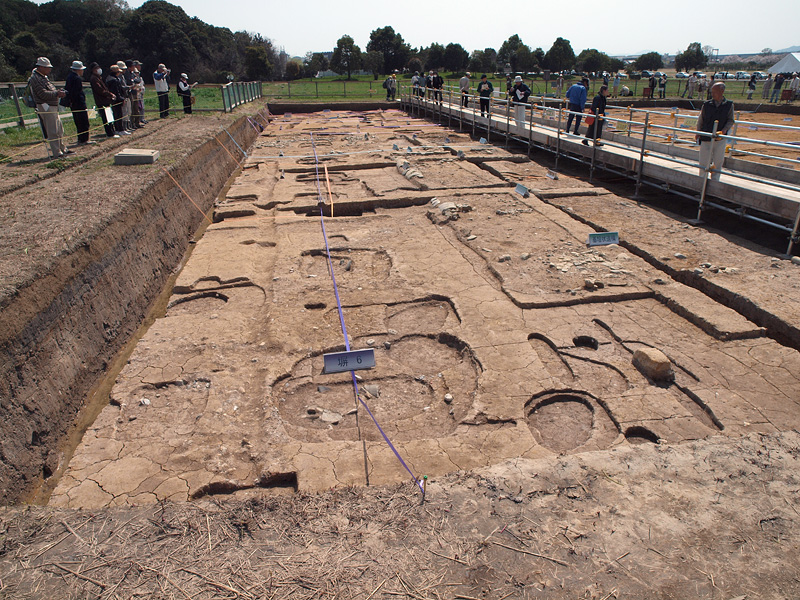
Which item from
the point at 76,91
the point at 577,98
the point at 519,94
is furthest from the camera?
the point at 519,94

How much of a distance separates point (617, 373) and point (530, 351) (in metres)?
0.79

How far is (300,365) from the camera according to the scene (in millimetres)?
5133

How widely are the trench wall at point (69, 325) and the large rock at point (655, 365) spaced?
16.4 ft

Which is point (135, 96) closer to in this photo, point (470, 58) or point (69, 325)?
point (69, 325)

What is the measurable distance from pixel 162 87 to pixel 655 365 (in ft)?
53.8

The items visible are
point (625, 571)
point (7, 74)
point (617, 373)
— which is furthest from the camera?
point (7, 74)

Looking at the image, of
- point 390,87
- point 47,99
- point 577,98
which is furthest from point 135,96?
point 390,87

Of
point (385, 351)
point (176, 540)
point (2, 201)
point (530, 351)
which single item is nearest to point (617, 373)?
point (530, 351)

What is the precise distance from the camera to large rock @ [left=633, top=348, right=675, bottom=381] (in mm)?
4641

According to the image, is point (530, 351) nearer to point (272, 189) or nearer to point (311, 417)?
point (311, 417)

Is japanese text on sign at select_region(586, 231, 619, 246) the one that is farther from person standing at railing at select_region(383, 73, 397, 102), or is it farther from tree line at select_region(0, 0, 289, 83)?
tree line at select_region(0, 0, 289, 83)

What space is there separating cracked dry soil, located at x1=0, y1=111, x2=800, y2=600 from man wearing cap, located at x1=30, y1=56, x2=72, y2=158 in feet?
13.7

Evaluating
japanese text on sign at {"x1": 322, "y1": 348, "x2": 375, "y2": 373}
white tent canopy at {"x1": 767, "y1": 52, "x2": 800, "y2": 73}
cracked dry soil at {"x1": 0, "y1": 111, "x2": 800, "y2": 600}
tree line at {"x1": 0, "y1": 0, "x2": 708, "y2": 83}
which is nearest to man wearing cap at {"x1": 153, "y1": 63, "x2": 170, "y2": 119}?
cracked dry soil at {"x1": 0, "y1": 111, "x2": 800, "y2": 600}

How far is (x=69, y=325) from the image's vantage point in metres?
5.15
